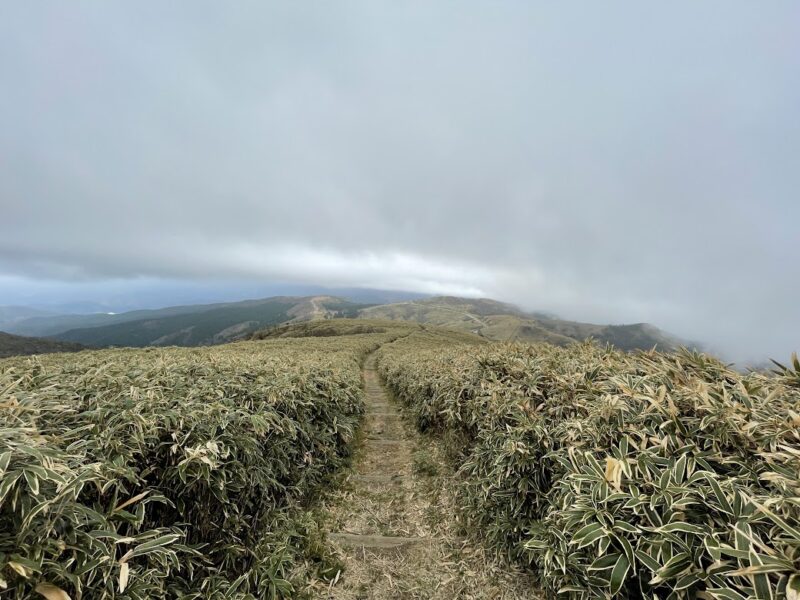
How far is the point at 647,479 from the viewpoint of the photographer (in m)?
2.50

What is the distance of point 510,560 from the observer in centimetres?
377

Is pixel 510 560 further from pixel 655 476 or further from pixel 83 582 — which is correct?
pixel 83 582

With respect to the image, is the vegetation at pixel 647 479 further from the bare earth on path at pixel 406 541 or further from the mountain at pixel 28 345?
the mountain at pixel 28 345

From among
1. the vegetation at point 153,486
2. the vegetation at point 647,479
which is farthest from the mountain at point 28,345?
the vegetation at point 647,479

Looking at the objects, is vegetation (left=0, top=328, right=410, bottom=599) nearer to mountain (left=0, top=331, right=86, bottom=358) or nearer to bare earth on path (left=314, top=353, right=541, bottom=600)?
bare earth on path (left=314, top=353, right=541, bottom=600)

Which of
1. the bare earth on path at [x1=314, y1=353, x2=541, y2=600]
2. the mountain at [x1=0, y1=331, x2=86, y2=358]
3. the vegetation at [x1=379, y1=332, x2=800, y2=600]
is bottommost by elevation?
the mountain at [x1=0, y1=331, x2=86, y2=358]

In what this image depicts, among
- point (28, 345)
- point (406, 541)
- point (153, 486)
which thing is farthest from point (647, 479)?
point (28, 345)

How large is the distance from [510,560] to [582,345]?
12.7 ft

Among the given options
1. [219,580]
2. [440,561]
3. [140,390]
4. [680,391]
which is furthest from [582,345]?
[140,390]

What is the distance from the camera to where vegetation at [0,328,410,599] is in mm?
1935

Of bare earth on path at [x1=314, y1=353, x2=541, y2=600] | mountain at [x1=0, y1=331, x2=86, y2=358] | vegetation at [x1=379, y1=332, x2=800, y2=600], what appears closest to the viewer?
vegetation at [x1=379, y1=332, x2=800, y2=600]

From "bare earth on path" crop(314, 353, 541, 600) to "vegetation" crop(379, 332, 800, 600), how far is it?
0.34m

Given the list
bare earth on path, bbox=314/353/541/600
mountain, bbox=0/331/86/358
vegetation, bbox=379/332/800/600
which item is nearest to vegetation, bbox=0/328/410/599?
bare earth on path, bbox=314/353/541/600

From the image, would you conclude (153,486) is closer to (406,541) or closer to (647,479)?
(406,541)
